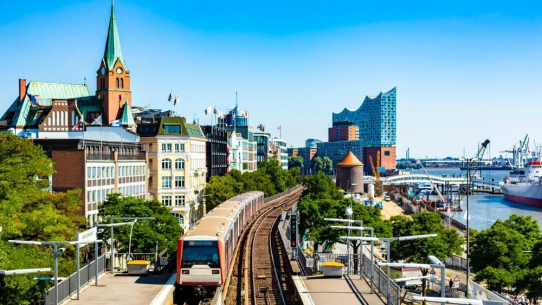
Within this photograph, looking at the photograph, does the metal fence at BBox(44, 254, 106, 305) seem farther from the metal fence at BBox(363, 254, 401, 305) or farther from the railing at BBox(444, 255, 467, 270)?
the railing at BBox(444, 255, 467, 270)

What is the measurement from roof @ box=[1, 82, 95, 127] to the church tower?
295cm

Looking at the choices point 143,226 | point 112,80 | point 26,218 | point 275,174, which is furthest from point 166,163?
point 26,218

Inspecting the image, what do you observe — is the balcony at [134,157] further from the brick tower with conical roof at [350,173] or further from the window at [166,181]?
the brick tower with conical roof at [350,173]

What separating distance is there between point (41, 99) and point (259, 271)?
82192 mm

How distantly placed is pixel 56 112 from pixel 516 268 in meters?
70.2

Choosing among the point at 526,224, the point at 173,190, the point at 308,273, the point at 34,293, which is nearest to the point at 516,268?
the point at 526,224

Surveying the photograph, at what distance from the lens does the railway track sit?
37.4 m

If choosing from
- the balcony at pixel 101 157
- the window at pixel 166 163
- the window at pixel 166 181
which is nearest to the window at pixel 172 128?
the window at pixel 166 163

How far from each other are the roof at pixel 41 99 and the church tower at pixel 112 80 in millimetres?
2954

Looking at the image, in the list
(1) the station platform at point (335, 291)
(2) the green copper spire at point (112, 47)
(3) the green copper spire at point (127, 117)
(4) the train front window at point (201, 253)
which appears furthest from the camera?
(2) the green copper spire at point (112, 47)

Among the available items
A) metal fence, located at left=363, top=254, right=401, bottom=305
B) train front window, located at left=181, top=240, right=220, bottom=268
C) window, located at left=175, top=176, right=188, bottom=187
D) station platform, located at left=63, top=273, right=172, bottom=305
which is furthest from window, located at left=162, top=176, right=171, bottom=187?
metal fence, located at left=363, top=254, right=401, bottom=305

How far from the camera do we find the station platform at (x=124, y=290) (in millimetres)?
29250

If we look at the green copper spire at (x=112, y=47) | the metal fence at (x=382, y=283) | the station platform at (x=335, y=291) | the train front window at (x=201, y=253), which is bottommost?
the station platform at (x=335, y=291)

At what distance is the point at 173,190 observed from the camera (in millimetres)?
95812
